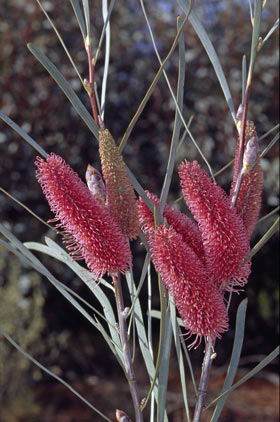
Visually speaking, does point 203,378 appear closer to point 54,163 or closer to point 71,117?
point 54,163

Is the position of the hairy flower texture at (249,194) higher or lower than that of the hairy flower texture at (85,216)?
lower

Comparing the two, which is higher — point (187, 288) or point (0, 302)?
point (187, 288)

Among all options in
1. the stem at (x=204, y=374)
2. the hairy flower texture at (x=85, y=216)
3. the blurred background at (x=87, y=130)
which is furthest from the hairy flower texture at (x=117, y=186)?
the blurred background at (x=87, y=130)

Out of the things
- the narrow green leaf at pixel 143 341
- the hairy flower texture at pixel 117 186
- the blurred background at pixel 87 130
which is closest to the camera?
the hairy flower texture at pixel 117 186

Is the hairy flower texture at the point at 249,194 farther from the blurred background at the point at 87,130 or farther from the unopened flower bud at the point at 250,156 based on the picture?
the blurred background at the point at 87,130

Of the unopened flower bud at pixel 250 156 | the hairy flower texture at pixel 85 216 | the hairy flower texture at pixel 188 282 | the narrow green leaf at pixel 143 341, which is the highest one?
the hairy flower texture at pixel 85 216

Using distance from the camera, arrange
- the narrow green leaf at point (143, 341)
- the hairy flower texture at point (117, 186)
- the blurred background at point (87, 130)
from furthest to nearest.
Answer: the blurred background at point (87, 130), the narrow green leaf at point (143, 341), the hairy flower texture at point (117, 186)

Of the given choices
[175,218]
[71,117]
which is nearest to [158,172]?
[71,117]
